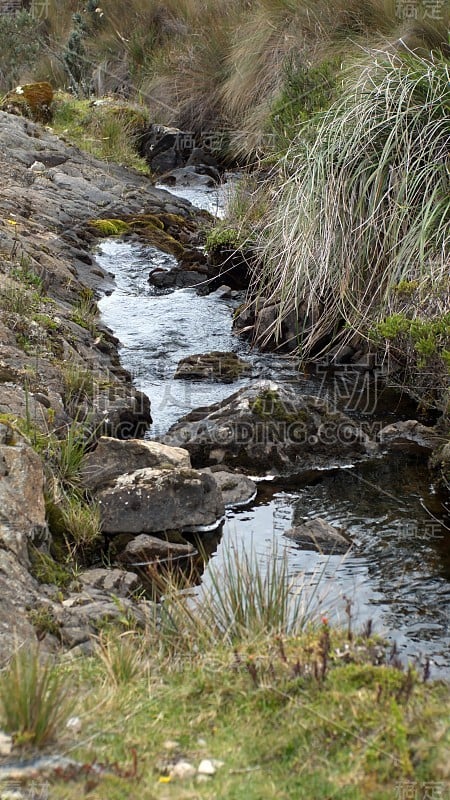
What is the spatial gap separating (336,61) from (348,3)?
2.73m

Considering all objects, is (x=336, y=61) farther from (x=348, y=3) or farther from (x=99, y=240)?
(x=99, y=240)

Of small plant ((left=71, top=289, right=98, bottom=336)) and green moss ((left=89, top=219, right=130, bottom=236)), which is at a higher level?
green moss ((left=89, top=219, right=130, bottom=236))

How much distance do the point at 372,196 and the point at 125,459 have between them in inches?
126

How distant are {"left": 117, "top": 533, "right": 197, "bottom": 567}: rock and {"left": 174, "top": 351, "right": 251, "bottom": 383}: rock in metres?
2.94

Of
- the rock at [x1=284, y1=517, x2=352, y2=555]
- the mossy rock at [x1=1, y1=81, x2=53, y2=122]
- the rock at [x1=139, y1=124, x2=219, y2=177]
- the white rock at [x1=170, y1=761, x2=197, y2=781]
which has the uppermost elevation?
the mossy rock at [x1=1, y1=81, x2=53, y2=122]

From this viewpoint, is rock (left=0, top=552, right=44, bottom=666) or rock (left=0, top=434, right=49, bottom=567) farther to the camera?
rock (left=0, top=434, right=49, bottom=567)

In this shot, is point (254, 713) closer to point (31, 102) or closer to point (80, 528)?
point (80, 528)

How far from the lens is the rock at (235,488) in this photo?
6074mm

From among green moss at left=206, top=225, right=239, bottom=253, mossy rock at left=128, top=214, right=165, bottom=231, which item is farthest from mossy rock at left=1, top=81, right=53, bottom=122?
green moss at left=206, top=225, right=239, bottom=253

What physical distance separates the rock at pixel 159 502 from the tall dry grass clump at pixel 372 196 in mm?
2521

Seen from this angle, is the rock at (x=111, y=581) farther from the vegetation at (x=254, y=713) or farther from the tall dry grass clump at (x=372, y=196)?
the tall dry grass clump at (x=372, y=196)

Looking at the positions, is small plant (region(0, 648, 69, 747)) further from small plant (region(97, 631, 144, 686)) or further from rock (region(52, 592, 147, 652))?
rock (region(52, 592, 147, 652))

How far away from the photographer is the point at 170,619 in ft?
12.5

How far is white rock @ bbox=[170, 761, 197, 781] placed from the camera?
277 cm
